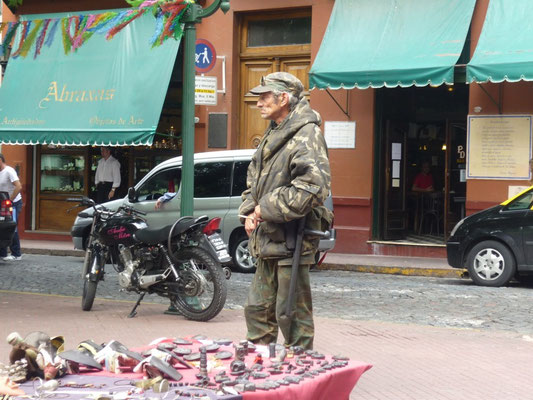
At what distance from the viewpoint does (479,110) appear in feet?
55.7

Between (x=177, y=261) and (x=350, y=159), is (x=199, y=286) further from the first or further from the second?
(x=350, y=159)

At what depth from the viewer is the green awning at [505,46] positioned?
598 inches

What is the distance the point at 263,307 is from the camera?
5883 millimetres

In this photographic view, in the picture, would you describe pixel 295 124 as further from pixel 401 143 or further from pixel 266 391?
pixel 401 143

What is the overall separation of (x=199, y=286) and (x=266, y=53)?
35.0 ft

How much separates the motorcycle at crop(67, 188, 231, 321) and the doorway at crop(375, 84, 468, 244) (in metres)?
8.97

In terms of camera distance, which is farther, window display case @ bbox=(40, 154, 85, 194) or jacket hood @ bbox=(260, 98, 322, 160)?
window display case @ bbox=(40, 154, 85, 194)

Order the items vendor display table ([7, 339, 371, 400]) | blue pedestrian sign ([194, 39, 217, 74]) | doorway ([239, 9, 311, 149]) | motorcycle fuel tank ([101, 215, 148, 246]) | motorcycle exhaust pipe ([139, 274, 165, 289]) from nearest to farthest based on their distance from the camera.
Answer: vendor display table ([7, 339, 371, 400])
motorcycle exhaust pipe ([139, 274, 165, 289])
motorcycle fuel tank ([101, 215, 148, 246])
blue pedestrian sign ([194, 39, 217, 74])
doorway ([239, 9, 311, 149])

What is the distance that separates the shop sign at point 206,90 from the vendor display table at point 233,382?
43.1 ft

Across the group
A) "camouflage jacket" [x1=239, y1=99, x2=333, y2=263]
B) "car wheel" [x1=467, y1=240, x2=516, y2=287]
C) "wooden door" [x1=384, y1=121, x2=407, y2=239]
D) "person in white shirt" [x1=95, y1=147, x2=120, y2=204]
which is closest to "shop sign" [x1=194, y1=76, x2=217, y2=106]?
"person in white shirt" [x1=95, y1=147, x2=120, y2=204]

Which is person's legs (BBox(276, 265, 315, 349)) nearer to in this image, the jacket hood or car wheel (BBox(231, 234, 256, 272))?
the jacket hood

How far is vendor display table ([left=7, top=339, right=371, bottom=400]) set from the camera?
400 cm

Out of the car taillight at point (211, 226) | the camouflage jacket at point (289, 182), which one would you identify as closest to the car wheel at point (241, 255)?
the car taillight at point (211, 226)

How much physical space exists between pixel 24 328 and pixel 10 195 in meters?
7.68
